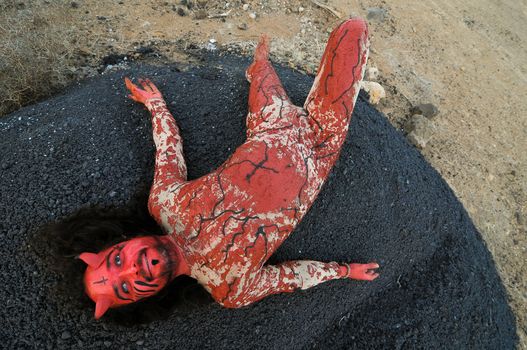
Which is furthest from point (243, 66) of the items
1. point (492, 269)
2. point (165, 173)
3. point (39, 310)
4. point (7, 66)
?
point (492, 269)

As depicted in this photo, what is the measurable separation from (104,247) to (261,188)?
82cm

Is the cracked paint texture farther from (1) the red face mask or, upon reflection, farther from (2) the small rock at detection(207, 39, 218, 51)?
(2) the small rock at detection(207, 39, 218, 51)

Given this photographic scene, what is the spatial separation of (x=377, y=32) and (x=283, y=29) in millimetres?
1031

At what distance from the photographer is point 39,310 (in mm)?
1968

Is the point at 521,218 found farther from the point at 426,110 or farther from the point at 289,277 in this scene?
the point at 289,277

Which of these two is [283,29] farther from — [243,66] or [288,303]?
[288,303]

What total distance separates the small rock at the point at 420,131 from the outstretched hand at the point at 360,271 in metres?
1.46

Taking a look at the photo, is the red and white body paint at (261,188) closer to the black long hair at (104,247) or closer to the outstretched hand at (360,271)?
the outstretched hand at (360,271)

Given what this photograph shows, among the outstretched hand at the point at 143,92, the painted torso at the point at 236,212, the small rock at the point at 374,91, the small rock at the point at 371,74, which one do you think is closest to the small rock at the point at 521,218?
the small rock at the point at 374,91

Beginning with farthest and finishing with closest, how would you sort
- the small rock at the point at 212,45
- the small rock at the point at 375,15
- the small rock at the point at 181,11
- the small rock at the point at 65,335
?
the small rock at the point at 375,15, the small rock at the point at 181,11, the small rock at the point at 212,45, the small rock at the point at 65,335

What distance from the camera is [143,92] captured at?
2.63 metres

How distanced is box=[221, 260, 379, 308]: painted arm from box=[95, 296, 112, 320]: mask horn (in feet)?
1.80

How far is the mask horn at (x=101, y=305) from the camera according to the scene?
185 cm

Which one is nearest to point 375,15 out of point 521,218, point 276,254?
point 521,218
